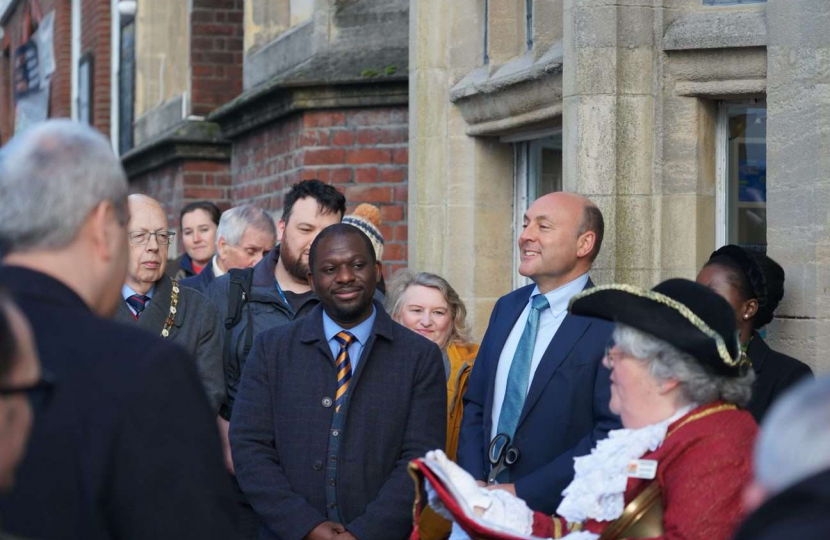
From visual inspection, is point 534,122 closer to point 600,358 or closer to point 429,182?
point 429,182

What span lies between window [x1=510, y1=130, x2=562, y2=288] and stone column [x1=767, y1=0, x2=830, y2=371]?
245 centimetres

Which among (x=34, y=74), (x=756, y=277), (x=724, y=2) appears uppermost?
(x=34, y=74)

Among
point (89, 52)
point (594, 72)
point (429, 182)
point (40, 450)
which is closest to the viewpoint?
point (40, 450)

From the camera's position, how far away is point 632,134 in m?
5.88

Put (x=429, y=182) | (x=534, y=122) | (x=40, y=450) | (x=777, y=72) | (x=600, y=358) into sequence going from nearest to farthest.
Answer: (x=40, y=450)
(x=600, y=358)
(x=777, y=72)
(x=534, y=122)
(x=429, y=182)

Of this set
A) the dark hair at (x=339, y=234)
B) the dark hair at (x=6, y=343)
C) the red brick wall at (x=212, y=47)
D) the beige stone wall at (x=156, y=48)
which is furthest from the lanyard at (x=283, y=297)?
the beige stone wall at (x=156, y=48)

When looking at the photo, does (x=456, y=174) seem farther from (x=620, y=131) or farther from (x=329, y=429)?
(x=329, y=429)

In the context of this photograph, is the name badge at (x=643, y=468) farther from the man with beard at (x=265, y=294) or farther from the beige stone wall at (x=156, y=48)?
the beige stone wall at (x=156, y=48)

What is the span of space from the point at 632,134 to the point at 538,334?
1476 mm

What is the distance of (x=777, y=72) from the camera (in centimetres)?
522

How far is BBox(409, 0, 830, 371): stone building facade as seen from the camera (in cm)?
511

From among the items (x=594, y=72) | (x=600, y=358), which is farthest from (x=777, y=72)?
(x=600, y=358)

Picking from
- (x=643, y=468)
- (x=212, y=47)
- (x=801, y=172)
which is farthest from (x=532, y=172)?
(x=212, y=47)

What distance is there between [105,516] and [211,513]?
0.58ft
